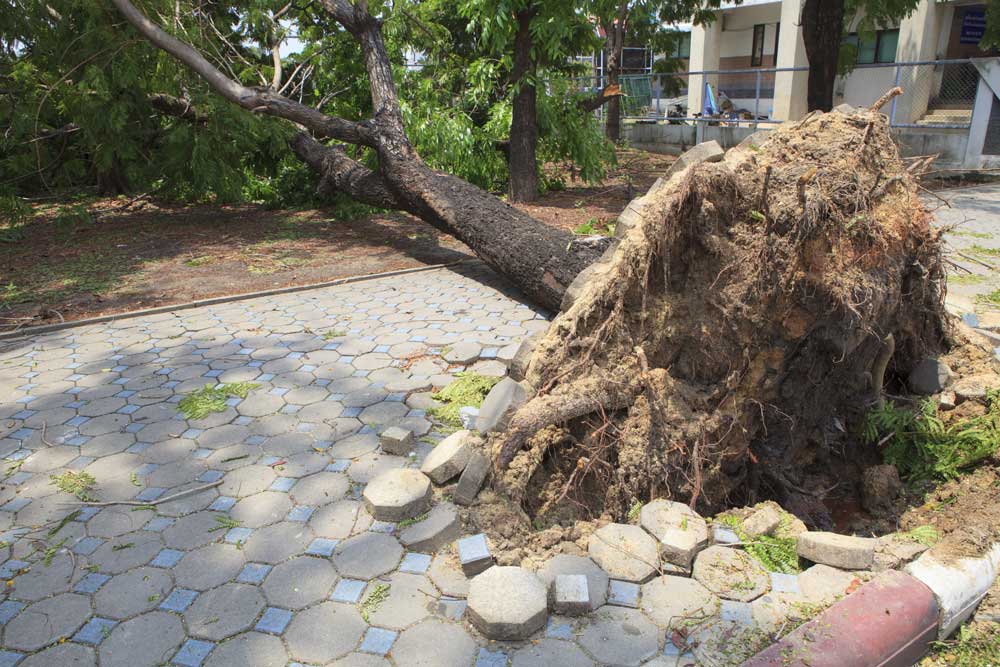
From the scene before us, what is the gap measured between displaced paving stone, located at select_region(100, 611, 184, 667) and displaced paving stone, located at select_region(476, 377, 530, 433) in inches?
65.8

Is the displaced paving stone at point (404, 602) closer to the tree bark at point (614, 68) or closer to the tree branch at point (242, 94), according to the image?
the tree branch at point (242, 94)

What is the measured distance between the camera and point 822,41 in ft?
34.6

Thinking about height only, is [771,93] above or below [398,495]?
above


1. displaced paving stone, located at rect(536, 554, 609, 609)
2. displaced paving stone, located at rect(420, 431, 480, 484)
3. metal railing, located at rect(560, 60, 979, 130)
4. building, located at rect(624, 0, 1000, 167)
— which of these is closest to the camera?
displaced paving stone, located at rect(536, 554, 609, 609)

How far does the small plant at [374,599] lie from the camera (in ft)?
9.20

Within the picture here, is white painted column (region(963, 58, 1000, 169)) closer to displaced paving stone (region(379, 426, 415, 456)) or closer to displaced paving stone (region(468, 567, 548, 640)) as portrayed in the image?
displaced paving stone (region(379, 426, 415, 456))

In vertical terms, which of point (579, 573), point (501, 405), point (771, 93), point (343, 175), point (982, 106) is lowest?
point (579, 573)

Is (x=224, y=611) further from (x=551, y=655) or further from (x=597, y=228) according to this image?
(x=597, y=228)

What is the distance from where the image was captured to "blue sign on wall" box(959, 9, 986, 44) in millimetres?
19109

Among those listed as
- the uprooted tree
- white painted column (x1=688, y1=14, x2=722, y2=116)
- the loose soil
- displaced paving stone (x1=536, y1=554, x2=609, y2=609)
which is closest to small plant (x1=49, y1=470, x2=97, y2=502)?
the uprooted tree

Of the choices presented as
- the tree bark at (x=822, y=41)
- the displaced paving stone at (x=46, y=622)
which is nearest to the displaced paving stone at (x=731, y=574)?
the displaced paving stone at (x=46, y=622)

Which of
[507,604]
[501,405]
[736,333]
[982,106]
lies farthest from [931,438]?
[982,106]

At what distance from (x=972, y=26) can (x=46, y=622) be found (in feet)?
80.7

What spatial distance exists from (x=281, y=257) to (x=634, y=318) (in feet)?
20.3
